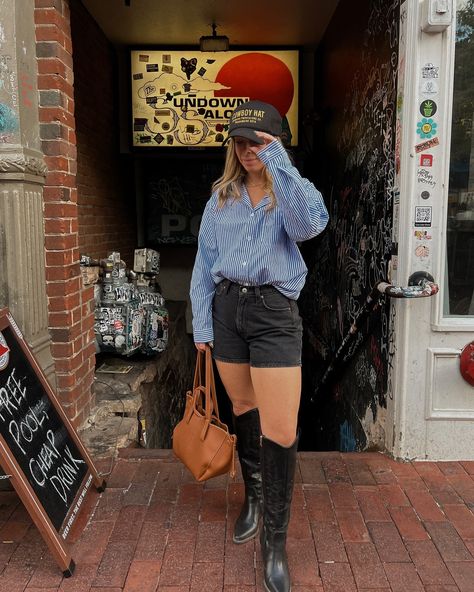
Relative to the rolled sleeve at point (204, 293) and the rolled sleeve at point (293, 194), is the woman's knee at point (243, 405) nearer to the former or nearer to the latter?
the rolled sleeve at point (204, 293)

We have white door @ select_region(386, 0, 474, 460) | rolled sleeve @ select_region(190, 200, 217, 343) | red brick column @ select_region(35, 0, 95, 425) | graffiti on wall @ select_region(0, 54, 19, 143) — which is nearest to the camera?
rolled sleeve @ select_region(190, 200, 217, 343)

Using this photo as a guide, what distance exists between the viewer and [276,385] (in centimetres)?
219

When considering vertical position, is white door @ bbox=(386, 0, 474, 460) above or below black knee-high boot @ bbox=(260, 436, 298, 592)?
above

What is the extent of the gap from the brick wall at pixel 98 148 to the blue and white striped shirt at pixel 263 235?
129 inches

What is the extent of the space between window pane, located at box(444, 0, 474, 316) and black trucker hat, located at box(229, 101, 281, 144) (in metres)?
1.51

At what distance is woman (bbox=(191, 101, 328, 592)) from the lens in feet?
7.06

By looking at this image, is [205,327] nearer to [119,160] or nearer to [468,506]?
[468,506]

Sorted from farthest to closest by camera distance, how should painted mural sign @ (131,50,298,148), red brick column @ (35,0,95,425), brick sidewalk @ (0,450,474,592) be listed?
painted mural sign @ (131,50,298,148)
red brick column @ (35,0,95,425)
brick sidewalk @ (0,450,474,592)

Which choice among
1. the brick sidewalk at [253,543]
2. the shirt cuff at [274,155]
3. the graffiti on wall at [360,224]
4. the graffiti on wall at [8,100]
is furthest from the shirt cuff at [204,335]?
the graffiti on wall at [8,100]

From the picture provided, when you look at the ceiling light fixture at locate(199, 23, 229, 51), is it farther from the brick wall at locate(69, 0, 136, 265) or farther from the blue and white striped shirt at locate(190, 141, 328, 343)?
the blue and white striped shirt at locate(190, 141, 328, 343)

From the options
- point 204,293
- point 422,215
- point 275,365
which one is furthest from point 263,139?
point 422,215

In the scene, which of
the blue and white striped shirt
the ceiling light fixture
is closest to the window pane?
the blue and white striped shirt

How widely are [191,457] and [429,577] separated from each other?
44.1 inches

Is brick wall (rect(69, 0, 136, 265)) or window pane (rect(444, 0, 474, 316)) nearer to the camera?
window pane (rect(444, 0, 474, 316))
